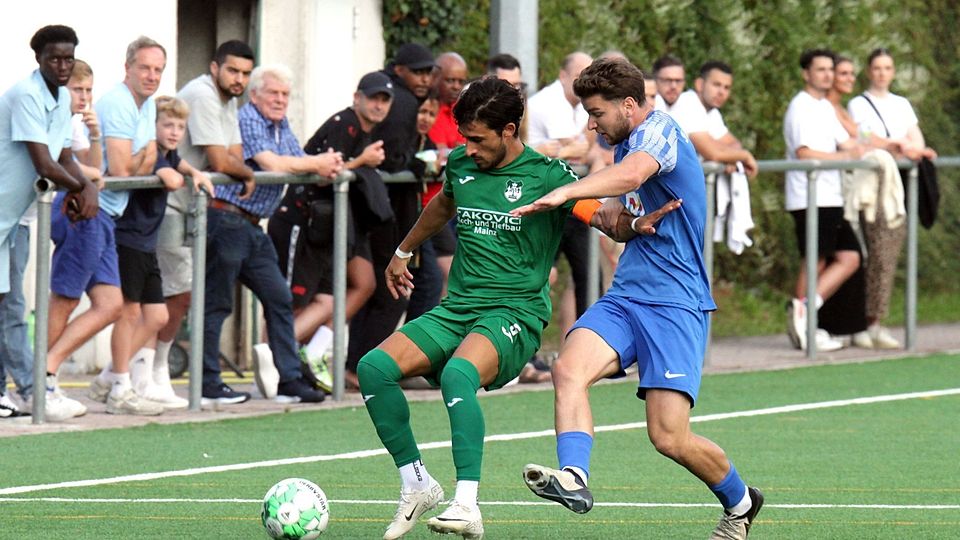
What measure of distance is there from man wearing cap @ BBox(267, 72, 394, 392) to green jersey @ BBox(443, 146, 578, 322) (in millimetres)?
4625

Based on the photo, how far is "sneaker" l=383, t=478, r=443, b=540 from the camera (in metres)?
7.62

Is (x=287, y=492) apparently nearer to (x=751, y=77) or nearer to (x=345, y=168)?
(x=345, y=168)

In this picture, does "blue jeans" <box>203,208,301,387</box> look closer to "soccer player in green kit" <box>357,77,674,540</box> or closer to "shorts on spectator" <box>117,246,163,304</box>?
"shorts on spectator" <box>117,246,163,304</box>

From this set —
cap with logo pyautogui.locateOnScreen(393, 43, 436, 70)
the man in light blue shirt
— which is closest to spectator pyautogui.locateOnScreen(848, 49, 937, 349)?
cap with logo pyautogui.locateOnScreen(393, 43, 436, 70)

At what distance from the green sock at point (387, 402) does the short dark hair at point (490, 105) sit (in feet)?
3.21

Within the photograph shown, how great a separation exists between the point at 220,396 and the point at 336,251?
3.85 ft

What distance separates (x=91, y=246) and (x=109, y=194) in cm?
36

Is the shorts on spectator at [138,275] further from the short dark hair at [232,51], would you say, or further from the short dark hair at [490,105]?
the short dark hair at [490,105]

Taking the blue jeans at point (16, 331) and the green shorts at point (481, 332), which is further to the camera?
the blue jeans at point (16, 331)

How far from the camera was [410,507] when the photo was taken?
305 inches

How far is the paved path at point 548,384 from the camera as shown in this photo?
11.4 m

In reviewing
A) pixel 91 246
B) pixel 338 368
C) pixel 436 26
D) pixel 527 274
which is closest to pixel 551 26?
pixel 436 26

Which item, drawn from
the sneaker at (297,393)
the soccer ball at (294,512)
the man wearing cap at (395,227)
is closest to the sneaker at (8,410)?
the sneaker at (297,393)

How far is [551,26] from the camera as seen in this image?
691 inches
